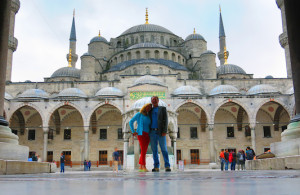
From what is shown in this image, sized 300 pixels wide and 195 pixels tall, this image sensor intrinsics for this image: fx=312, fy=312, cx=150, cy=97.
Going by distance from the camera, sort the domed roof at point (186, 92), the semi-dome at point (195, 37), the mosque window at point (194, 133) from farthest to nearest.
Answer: the semi-dome at point (195, 37), the mosque window at point (194, 133), the domed roof at point (186, 92)

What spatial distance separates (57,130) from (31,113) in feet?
7.50

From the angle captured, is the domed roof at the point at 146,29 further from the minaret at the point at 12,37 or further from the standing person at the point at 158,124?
the standing person at the point at 158,124

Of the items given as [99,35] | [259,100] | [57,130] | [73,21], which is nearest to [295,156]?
[259,100]

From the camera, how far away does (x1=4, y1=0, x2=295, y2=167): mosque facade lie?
818 inches

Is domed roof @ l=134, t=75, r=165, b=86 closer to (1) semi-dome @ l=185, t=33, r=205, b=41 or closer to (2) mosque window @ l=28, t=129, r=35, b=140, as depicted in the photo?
(2) mosque window @ l=28, t=129, r=35, b=140

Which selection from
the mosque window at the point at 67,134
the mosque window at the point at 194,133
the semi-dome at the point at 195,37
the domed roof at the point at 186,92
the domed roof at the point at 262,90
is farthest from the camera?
the semi-dome at the point at 195,37

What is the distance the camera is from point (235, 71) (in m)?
27.9

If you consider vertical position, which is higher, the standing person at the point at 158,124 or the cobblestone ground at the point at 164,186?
the standing person at the point at 158,124

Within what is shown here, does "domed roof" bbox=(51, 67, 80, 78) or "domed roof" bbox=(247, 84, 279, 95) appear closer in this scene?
"domed roof" bbox=(247, 84, 279, 95)

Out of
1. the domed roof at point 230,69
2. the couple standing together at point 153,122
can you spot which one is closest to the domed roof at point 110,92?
the domed roof at point 230,69

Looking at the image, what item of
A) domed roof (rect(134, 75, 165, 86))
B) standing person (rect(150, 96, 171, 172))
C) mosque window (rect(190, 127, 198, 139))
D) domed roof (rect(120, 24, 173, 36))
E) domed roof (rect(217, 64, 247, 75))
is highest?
domed roof (rect(120, 24, 173, 36))

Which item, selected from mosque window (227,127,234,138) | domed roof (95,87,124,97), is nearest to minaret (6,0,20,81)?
domed roof (95,87,124,97)

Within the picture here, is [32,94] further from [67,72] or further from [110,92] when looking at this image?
[67,72]

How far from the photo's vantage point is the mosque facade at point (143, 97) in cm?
2077
